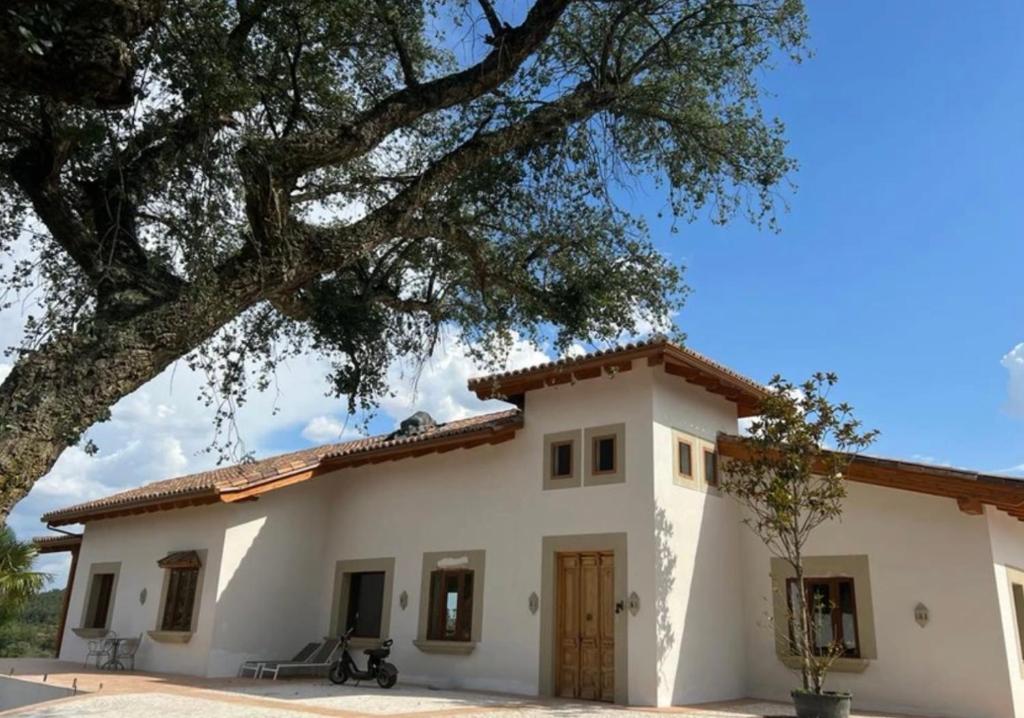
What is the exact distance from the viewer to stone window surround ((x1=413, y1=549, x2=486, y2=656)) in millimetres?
13109

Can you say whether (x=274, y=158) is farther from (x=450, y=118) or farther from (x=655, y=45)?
(x=655, y=45)

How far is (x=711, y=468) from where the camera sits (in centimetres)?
1328

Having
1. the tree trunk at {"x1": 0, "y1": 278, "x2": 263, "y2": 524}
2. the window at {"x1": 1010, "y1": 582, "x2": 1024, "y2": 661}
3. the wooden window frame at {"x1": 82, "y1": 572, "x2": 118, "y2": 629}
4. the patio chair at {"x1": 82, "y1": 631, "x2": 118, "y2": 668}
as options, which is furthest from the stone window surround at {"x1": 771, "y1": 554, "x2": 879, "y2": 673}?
the wooden window frame at {"x1": 82, "y1": 572, "x2": 118, "y2": 629}

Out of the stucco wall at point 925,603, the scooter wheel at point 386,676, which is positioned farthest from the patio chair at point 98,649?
the stucco wall at point 925,603

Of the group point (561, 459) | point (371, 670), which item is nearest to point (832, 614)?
point (561, 459)

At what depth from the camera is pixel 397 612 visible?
14.4 metres

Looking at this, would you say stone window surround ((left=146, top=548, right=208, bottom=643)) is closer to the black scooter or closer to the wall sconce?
the black scooter

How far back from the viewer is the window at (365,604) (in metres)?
14.9

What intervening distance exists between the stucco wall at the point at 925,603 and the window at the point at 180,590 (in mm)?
10108

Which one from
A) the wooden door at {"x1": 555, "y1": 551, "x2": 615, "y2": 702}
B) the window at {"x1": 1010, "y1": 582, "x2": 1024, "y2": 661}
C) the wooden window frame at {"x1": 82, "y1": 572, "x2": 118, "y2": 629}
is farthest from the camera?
the wooden window frame at {"x1": 82, "y1": 572, "x2": 118, "y2": 629}

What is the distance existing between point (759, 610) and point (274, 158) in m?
10.2

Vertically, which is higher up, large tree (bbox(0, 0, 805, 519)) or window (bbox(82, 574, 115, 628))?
large tree (bbox(0, 0, 805, 519))

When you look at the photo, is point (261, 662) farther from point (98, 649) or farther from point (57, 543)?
point (57, 543)

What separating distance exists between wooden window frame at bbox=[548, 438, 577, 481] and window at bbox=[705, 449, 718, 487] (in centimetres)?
222
